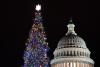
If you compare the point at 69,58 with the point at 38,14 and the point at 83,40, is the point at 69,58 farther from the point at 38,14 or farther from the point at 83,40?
the point at 38,14

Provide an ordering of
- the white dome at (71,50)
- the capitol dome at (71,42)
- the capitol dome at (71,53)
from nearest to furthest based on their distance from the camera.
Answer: the capitol dome at (71,53), the white dome at (71,50), the capitol dome at (71,42)

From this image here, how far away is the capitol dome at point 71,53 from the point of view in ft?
472

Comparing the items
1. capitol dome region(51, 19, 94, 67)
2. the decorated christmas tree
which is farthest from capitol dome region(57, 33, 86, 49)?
the decorated christmas tree

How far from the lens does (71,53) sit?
474ft

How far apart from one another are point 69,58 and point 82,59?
359 cm

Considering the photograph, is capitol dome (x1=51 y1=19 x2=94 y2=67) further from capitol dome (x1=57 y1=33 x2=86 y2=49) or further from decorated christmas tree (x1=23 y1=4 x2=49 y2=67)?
decorated christmas tree (x1=23 y1=4 x2=49 y2=67)

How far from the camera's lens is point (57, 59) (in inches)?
5714

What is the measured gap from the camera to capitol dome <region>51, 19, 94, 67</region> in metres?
144

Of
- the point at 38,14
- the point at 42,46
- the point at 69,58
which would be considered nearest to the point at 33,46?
the point at 42,46

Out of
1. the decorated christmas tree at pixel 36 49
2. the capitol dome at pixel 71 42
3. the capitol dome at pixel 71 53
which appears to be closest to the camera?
the decorated christmas tree at pixel 36 49

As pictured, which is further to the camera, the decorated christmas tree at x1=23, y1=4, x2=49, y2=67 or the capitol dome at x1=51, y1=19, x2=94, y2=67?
the capitol dome at x1=51, y1=19, x2=94, y2=67

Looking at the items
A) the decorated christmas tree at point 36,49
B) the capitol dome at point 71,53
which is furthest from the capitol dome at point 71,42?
the decorated christmas tree at point 36,49

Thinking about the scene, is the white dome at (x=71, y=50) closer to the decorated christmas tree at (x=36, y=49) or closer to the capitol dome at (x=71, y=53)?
the capitol dome at (x=71, y=53)

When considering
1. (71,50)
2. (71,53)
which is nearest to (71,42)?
(71,50)
